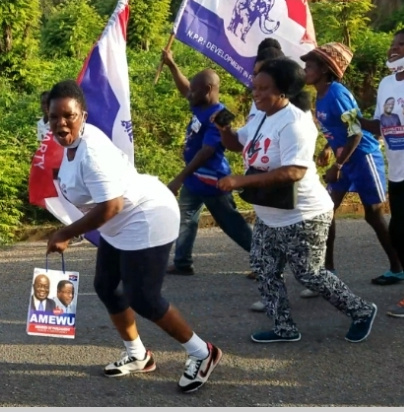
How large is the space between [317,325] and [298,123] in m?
1.50

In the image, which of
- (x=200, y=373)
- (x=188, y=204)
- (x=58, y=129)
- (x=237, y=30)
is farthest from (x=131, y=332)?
(x=237, y=30)

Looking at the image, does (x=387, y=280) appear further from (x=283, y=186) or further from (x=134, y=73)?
(x=134, y=73)

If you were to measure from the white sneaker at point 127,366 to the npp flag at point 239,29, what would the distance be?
2811mm

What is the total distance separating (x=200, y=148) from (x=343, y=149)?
109cm

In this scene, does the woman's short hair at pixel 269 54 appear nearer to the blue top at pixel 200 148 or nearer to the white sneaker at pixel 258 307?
the blue top at pixel 200 148

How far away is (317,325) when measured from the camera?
530cm

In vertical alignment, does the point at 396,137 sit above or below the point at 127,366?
above

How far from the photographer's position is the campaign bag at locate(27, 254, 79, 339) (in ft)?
13.5

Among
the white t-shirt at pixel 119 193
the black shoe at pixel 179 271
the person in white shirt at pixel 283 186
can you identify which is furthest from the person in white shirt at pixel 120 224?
the black shoe at pixel 179 271

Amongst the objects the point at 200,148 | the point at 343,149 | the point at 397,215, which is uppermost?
the point at 343,149

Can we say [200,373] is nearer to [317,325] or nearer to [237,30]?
[317,325]

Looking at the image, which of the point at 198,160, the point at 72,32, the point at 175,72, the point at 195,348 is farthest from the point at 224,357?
the point at 72,32

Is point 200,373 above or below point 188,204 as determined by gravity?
below

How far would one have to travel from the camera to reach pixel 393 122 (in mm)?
5469
